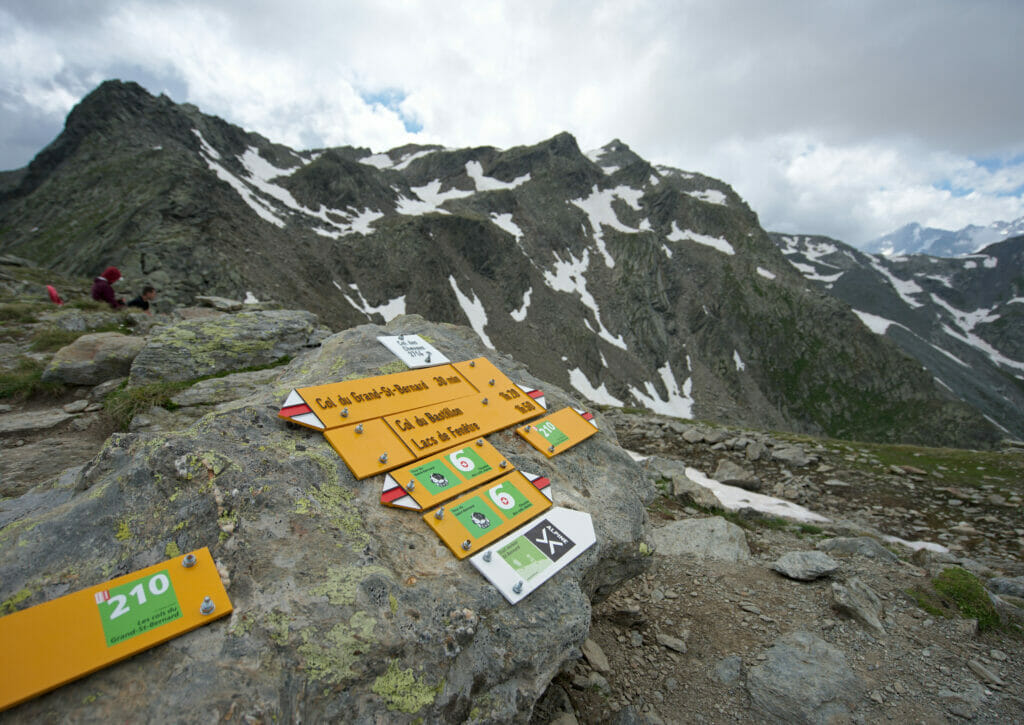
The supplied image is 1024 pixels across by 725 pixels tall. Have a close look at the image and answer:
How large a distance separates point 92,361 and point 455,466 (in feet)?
30.7

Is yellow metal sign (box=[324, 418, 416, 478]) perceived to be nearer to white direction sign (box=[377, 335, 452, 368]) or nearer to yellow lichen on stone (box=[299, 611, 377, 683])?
yellow lichen on stone (box=[299, 611, 377, 683])

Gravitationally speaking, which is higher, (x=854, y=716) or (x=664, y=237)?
(x=664, y=237)

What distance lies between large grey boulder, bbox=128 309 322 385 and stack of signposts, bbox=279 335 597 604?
16.0ft

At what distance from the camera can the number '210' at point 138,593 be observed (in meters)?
3.16

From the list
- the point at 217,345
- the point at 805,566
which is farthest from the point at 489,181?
the point at 805,566

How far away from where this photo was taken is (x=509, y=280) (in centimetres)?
9894

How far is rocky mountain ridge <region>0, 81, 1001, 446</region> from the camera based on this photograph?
55.1 m

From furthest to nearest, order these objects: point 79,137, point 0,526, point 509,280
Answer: point 509,280
point 79,137
point 0,526

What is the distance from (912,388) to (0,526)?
13742 centimetres

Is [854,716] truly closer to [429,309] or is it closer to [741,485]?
[741,485]

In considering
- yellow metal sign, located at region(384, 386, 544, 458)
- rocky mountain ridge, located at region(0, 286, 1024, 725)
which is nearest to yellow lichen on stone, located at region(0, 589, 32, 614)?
rocky mountain ridge, located at region(0, 286, 1024, 725)

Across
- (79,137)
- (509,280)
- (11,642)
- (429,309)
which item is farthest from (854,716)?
(79,137)

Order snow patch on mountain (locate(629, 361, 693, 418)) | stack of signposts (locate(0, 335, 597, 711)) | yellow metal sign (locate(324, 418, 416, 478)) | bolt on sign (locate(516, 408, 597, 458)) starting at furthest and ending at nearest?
snow patch on mountain (locate(629, 361, 693, 418)), bolt on sign (locate(516, 408, 597, 458)), yellow metal sign (locate(324, 418, 416, 478)), stack of signposts (locate(0, 335, 597, 711))

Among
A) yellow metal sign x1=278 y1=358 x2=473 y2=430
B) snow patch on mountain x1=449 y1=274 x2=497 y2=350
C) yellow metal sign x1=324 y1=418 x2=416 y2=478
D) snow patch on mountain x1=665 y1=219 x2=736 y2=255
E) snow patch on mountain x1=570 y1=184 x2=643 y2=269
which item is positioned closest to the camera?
yellow metal sign x1=324 y1=418 x2=416 y2=478
